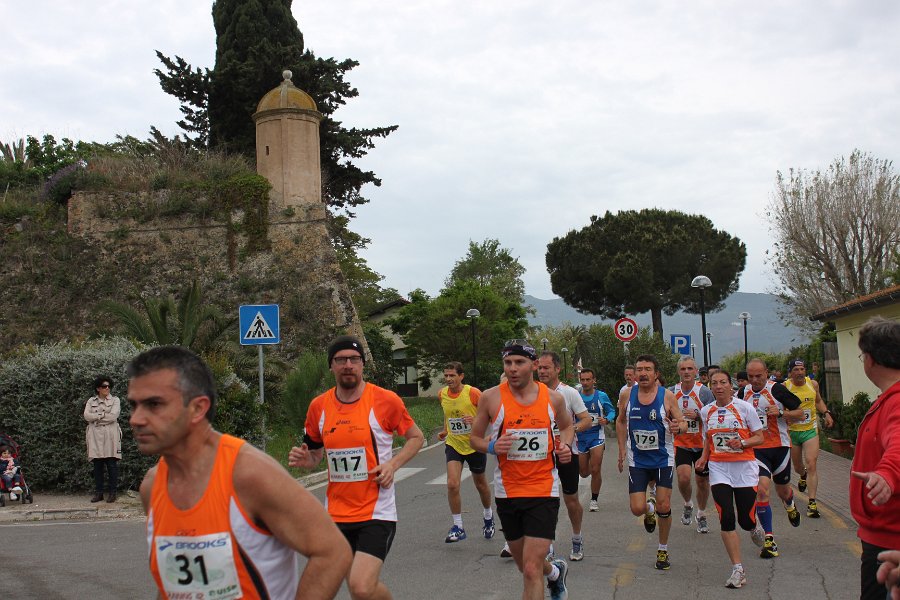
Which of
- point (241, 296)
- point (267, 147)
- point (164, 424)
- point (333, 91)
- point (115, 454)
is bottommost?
point (115, 454)

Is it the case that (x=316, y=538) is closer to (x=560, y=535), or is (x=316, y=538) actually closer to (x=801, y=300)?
(x=560, y=535)

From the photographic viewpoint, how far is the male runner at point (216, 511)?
271 cm

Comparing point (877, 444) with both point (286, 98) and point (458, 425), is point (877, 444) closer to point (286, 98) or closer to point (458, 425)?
point (458, 425)

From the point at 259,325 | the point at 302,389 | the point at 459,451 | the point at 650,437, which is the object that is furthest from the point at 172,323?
the point at 650,437

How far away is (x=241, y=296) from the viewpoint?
32.8m

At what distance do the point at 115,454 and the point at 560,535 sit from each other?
23.2 ft

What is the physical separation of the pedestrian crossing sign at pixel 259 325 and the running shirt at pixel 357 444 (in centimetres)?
930

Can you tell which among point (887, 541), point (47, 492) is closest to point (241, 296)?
point (47, 492)

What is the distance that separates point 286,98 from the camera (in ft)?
112

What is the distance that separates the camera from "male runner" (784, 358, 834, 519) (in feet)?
38.9

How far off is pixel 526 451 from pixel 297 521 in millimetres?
4148

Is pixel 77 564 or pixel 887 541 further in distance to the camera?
pixel 77 564

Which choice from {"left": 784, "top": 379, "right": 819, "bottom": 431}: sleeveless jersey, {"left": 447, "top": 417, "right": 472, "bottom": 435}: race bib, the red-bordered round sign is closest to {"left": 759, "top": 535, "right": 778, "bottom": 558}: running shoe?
{"left": 784, "top": 379, "right": 819, "bottom": 431}: sleeveless jersey

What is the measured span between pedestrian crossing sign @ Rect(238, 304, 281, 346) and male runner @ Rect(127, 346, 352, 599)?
1269 cm
